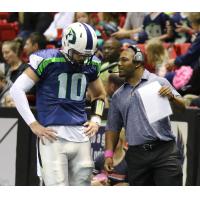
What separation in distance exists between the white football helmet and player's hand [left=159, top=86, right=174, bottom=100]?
0.82 m

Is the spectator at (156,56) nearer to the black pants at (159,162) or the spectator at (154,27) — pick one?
the spectator at (154,27)

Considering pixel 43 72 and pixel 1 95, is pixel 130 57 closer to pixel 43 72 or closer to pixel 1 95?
pixel 43 72

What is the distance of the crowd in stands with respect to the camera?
10805 mm

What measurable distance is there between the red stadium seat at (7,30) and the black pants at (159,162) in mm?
7323

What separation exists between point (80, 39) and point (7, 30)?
7.90 meters

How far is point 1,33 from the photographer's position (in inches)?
579

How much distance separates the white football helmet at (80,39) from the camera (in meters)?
7.11

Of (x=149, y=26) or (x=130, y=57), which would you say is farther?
(x=149, y=26)

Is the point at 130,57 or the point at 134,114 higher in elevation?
the point at 130,57

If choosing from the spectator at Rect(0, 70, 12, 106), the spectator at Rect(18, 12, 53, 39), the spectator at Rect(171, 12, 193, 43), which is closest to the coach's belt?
the spectator at Rect(0, 70, 12, 106)

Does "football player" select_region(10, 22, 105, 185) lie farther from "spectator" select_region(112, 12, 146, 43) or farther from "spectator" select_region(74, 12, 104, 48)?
"spectator" select_region(112, 12, 146, 43)

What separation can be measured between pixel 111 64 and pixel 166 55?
1101mm

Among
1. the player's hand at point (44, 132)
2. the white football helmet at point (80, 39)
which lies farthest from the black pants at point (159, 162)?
the white football helmet at point (80, 39)
